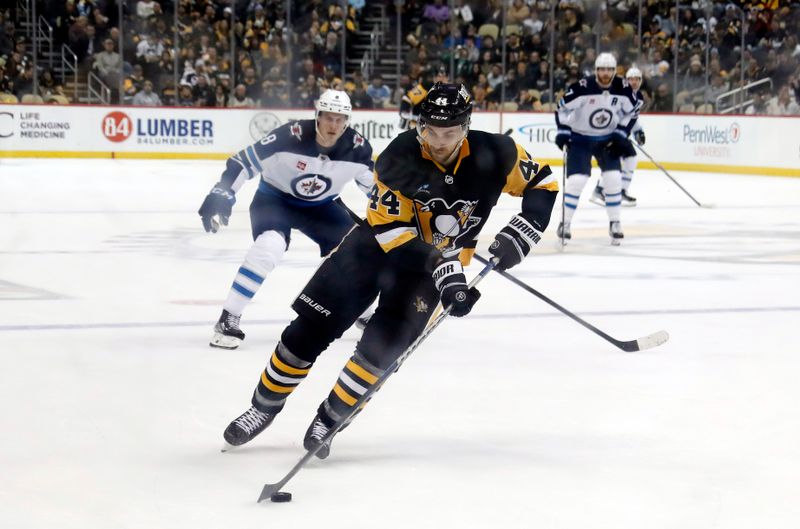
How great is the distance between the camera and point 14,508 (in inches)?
102

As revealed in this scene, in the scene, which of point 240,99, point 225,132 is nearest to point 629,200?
point 240,99

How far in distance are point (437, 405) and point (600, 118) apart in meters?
5.17

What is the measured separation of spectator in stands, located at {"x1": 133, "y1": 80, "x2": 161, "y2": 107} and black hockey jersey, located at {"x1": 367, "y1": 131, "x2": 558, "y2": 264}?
1316 cm

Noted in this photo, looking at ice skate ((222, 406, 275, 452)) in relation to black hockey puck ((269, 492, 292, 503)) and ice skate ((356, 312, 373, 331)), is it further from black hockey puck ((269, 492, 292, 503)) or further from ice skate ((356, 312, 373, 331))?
ice skate ((356, 312, 373, 331))

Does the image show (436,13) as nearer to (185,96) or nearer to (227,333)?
(185,96)

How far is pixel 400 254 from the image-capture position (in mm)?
3035

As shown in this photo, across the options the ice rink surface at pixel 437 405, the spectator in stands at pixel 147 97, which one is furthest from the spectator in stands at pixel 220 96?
the ice rink surface at pixel 437 405

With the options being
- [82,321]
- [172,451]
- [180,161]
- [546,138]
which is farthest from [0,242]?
[546,138]

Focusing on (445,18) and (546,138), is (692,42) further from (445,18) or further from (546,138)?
(445,18)

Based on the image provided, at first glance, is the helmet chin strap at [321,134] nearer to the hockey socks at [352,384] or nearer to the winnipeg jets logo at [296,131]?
the winnipeg jets logo at [296,131]

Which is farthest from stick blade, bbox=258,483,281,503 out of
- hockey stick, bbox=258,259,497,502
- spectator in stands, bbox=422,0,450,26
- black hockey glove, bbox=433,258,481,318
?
spectator in stands, bbox=422,0,450,26

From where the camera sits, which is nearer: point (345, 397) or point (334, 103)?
point (345, 397)

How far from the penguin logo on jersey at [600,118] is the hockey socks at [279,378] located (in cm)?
574

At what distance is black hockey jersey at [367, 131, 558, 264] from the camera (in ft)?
9.90
